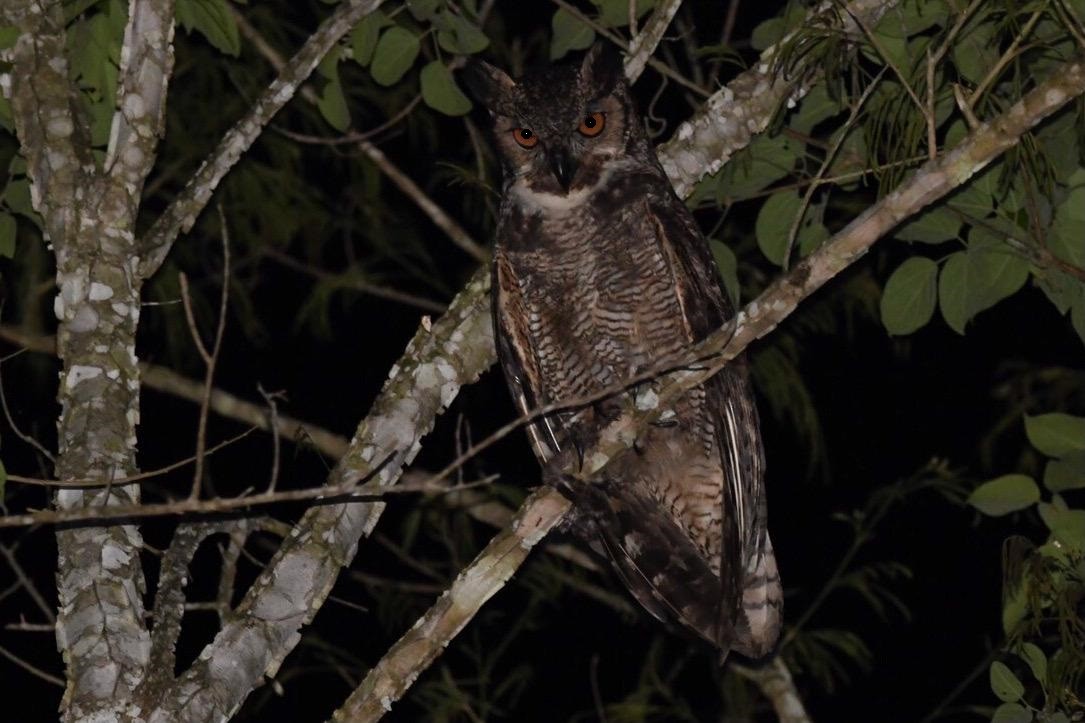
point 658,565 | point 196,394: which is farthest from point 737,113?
point 196,394

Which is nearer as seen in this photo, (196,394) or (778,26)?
(778,26)

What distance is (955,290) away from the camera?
2.99 meters

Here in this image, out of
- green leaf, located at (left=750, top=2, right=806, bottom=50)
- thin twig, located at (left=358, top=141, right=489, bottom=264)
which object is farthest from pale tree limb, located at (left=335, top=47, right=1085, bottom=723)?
thin twig, located at (left=358, top=141, right=489, bottom=264)

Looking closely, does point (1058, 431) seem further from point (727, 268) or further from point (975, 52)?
point (727, 268)

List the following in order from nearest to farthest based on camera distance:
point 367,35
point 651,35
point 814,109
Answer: point 814,109, point 367,35, point 651,35

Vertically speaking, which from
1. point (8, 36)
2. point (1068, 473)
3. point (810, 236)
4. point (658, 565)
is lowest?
point (1068, 473)

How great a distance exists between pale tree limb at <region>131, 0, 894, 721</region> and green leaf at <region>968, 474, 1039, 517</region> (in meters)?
1.01

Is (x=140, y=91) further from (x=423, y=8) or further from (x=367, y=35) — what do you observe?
(x=423, y=8)

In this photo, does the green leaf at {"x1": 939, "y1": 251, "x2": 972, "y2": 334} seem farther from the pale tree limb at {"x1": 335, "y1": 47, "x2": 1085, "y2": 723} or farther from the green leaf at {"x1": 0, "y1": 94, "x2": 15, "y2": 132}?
the green leaf at {"x1": 0, "y1": 94, "x2": 15, "y2": 132}

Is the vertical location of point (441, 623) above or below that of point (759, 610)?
above

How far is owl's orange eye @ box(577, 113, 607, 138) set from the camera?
3934mm

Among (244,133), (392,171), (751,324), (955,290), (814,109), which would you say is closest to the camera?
(751,324)

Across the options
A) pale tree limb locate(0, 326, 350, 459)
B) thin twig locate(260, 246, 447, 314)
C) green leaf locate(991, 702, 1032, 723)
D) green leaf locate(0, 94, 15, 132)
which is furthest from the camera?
thin twig locate(260, 246, 447, 314)

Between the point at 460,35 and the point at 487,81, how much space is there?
475 millimetres
